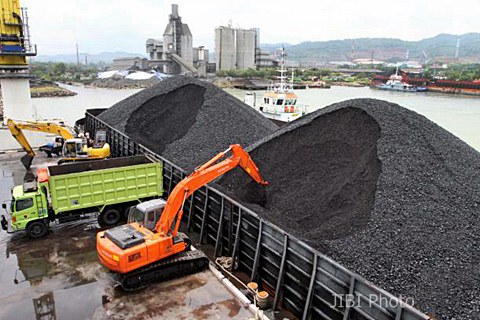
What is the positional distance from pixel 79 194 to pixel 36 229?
1.35 meters

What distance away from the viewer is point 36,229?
9570 millimetres

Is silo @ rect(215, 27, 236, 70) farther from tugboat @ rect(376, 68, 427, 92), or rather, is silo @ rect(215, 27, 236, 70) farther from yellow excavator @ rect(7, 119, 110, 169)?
yellow excavator @ rect(7, 119, 110, 169)

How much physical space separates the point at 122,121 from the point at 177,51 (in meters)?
80.3

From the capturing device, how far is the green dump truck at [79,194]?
943 cm

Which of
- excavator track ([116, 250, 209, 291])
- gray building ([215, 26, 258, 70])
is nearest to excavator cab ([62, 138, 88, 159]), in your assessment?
excavator track ([116, 250, 209, 291])

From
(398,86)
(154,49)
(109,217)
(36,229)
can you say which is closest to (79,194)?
(109,217)

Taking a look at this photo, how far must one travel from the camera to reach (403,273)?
586 centimetres

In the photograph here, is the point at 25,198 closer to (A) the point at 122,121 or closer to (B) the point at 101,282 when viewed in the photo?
(B) the point at 101,282

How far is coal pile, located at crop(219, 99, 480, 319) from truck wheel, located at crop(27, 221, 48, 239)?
4.79m

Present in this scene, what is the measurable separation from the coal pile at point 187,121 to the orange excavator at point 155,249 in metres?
4.00

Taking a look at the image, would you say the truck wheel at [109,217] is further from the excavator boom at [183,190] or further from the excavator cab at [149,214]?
the excavator boom at [183,190]

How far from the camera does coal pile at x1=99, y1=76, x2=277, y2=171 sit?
12.9m

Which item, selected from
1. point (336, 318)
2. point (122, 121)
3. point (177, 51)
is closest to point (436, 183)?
point (336, 318)

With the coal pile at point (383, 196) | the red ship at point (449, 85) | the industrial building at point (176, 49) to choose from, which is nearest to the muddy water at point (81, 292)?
the coal pile at point (383, 196)
